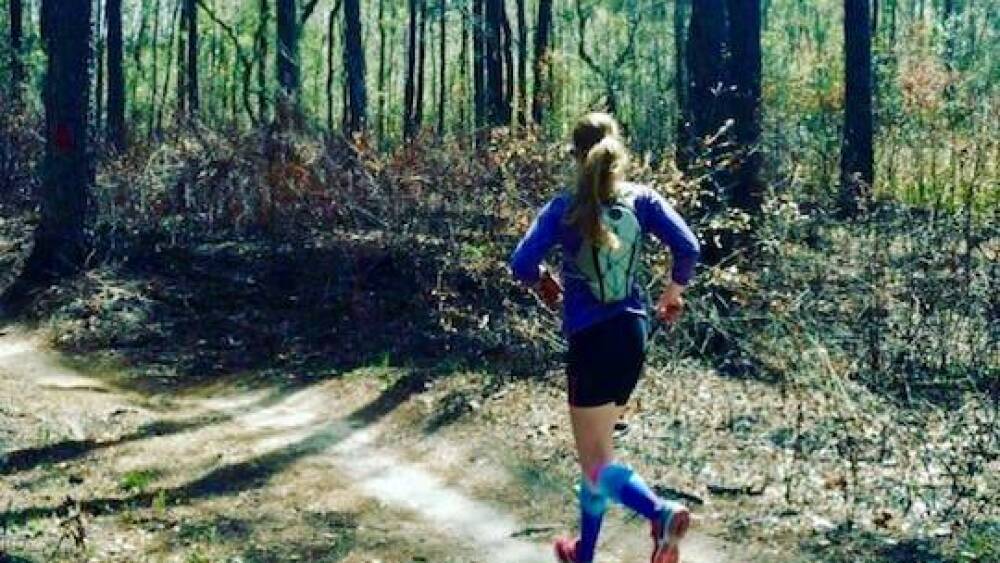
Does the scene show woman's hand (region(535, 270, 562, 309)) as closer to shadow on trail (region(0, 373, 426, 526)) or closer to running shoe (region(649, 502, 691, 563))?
running shoe (region(649, 502, 691, 563))

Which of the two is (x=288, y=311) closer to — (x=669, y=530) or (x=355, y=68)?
(x=669, y=530)

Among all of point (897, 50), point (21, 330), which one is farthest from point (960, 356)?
point (897, 50)

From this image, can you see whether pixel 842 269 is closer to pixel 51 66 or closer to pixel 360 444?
pixel 360 444

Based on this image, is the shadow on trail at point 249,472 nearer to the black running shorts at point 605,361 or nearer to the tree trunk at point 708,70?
the black running shorts at point 605,361

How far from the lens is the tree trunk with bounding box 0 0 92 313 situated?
44.4 ft

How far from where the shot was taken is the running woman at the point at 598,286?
16.5 feet

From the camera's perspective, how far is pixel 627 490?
4980 millimetres

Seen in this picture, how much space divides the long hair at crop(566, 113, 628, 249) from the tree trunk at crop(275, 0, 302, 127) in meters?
10.4

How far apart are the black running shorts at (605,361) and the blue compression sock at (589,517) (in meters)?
0.40

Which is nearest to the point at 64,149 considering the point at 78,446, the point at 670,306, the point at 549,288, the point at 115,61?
the point at 78,446

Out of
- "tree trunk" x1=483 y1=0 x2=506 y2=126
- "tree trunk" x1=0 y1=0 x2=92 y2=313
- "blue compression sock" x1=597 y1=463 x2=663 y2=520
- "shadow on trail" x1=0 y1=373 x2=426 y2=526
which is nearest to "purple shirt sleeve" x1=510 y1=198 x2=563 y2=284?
"blue compression sock" x1=597 y1=463 x2=663 y2=520

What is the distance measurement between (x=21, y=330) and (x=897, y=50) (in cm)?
1735

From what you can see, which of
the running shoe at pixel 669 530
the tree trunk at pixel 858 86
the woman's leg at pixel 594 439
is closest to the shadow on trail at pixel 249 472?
the woman's leg at pixel 594 439

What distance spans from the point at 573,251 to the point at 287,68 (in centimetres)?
1725
